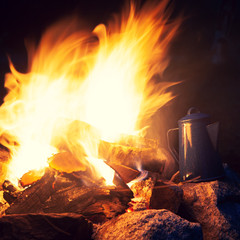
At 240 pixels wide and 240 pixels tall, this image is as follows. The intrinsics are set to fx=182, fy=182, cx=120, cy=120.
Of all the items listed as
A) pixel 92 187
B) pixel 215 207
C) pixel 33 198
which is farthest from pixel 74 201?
pixel 215 207

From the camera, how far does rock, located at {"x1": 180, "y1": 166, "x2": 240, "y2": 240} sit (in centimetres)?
132

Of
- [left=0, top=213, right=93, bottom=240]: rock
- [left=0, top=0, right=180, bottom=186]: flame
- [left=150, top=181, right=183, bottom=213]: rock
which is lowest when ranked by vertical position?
[left=150, top=181, right=183, bottom=213]: rock

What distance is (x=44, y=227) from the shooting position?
3.60ft

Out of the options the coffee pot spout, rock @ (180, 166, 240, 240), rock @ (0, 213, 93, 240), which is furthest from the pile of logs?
the coffee pot spout

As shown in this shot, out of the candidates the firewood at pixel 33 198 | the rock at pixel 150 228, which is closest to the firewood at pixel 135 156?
the firewood at pixel 33 198

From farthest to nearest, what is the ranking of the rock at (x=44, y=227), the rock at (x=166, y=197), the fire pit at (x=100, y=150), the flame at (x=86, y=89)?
the flame at (x=86, y=89) < the rock at (x=166, y=197) < the fire pit at (x=100, y=150) < the rock at (x=44, y=227)

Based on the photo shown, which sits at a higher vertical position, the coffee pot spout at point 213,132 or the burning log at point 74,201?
the coffee pot spout at point 213,132

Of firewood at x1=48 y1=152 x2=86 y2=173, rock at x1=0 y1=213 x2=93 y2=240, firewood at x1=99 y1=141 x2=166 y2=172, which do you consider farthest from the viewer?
firewood at x1=99 y1=141 x2=166 y2=172

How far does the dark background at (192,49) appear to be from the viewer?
4059 mm

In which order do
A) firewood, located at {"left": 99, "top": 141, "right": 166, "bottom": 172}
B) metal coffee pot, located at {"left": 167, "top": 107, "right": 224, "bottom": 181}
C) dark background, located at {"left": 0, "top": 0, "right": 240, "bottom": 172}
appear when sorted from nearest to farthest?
1. metal coffee pot, located at {"left": 167, "top": 107, "right": 224, "bottom": 181}
2. firewood, located at {"left": 99, "top": 141, "right": 166, "bottom": 172}
3. dark background, located at {"left": 0, "top": 0, "right": 240, "bottom": 172}

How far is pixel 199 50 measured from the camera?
5.16 meters

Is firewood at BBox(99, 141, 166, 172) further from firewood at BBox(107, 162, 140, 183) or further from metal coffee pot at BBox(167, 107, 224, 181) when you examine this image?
metal coffee pot at BBox(167, 107, 224, 181)

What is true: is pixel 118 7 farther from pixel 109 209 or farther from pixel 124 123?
pixel 109 209

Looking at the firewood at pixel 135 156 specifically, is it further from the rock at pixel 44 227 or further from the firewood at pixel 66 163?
the rock at pixel 44 227
